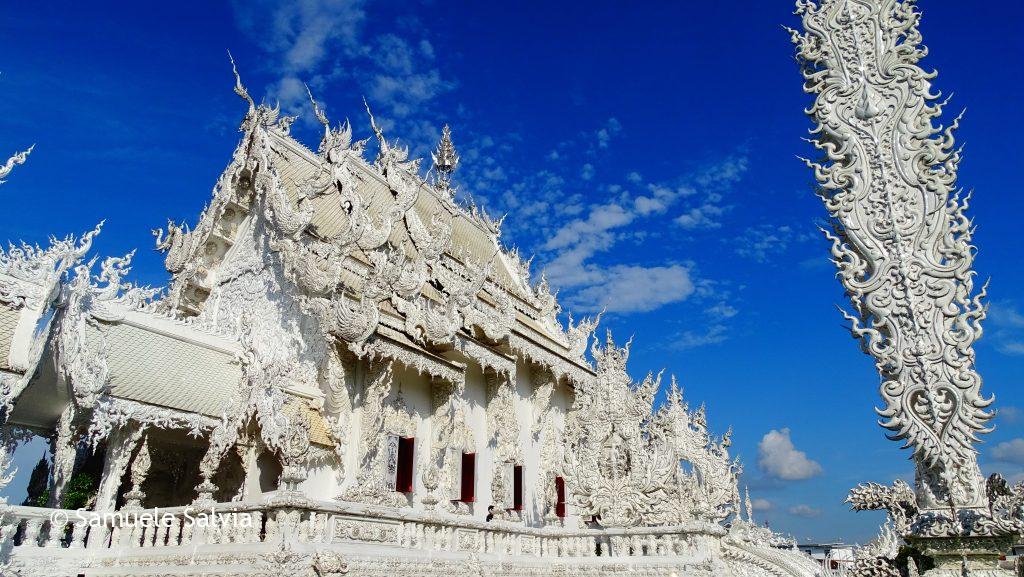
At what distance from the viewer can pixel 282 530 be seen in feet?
25.4

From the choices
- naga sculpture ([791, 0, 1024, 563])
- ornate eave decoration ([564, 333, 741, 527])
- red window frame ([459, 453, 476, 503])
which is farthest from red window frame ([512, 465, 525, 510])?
naga sculpture ([791, 0, 1024, 563])

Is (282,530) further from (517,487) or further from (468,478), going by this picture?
(517,487)

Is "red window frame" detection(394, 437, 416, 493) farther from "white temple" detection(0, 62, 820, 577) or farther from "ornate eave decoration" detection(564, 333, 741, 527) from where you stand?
"ornate eave decoration" detection(564, 333, 741, 527)

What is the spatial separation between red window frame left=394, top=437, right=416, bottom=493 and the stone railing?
5.69 ft

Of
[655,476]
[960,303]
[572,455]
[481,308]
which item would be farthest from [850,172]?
[481,308]

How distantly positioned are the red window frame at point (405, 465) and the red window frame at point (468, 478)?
1.34 m

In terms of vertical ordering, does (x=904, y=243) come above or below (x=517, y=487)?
above

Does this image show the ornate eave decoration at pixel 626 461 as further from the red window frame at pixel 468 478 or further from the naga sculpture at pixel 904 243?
the naga sculpture at pixel 904 243

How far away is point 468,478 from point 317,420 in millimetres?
3583

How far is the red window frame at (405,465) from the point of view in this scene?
11.9 m

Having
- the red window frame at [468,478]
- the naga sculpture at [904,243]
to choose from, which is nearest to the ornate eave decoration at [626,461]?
the red window frame at [468,478]

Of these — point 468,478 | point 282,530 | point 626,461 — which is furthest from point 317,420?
point 626,461

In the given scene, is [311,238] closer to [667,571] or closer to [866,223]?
[667,571]

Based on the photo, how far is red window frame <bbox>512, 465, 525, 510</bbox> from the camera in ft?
46.5
